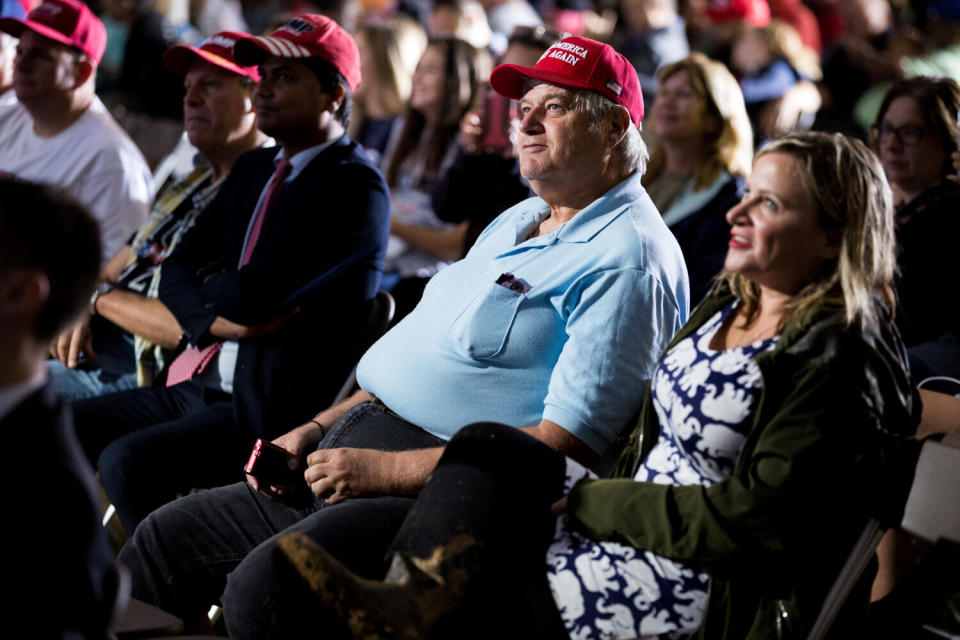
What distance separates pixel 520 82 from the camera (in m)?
2.43

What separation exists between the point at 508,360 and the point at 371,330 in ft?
2.52

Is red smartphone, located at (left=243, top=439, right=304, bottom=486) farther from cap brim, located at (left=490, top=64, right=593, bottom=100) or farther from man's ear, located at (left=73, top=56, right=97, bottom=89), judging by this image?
man's ear, located at (left=73, top=56, right=97, bottom=89)

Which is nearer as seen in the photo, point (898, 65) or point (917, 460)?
point (917, 460)

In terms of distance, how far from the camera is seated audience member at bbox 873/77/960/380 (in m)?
3.09

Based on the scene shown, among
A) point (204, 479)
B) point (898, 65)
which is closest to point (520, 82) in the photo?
point (204, 479)

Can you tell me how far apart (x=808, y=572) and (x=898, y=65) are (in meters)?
5.05

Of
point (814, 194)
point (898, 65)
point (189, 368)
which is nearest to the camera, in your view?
point (814, 194)

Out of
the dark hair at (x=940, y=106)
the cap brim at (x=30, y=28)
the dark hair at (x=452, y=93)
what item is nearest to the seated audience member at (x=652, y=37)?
the dark hair at (x=452, y=93)

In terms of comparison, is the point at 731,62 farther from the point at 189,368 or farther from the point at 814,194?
the point at 814,194

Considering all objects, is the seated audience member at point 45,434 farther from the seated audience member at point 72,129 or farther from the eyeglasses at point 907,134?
the eyeglasses at point 907,134

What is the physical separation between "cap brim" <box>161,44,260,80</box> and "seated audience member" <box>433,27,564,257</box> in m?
0.80

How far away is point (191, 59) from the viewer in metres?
3.37

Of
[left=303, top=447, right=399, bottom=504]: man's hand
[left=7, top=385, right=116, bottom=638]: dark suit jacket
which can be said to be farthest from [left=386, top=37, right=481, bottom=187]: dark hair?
[left=7, top=385, right=116, bottom=638]: dark suit jacket

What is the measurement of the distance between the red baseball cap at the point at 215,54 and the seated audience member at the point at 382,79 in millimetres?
1641
